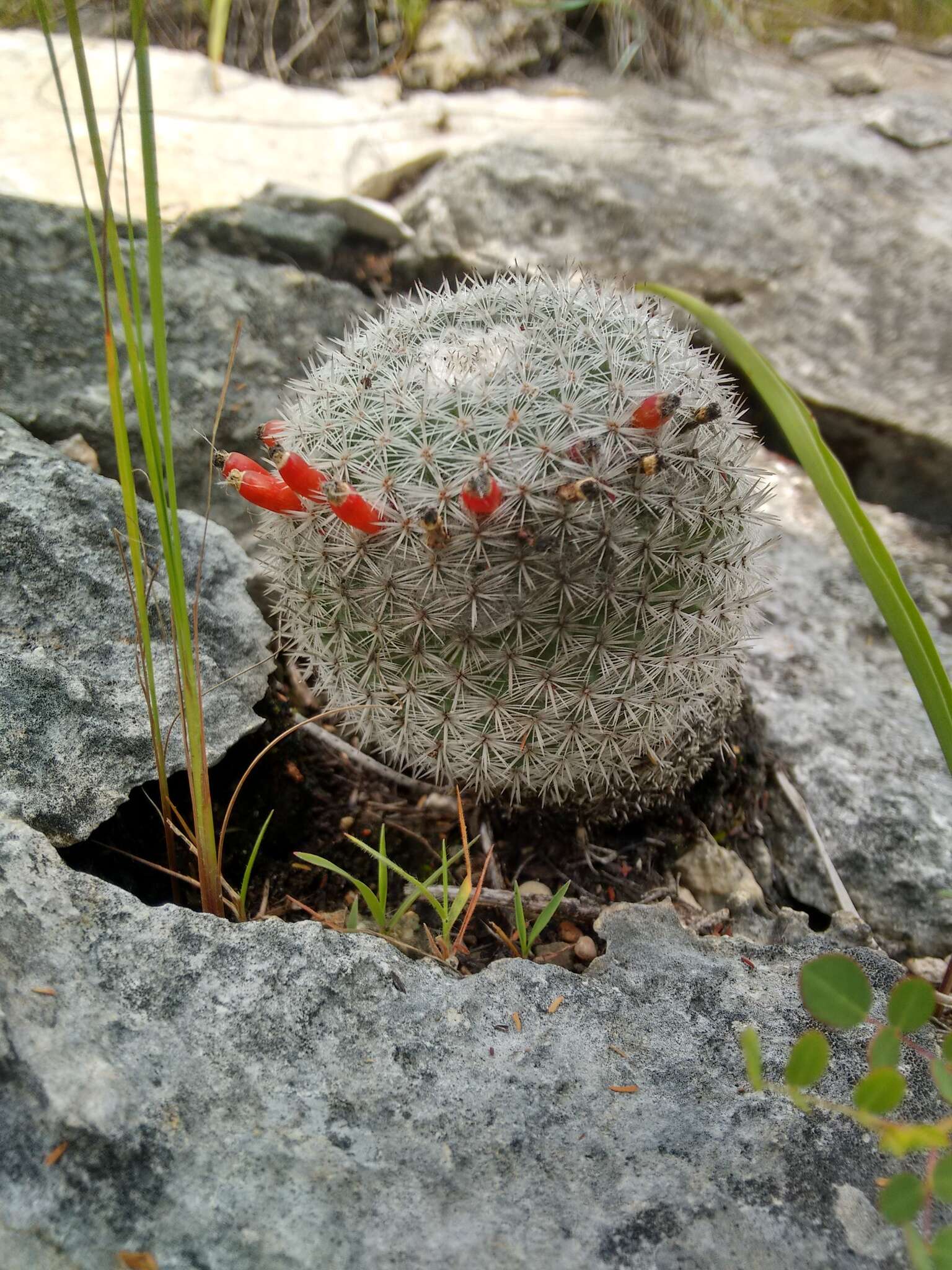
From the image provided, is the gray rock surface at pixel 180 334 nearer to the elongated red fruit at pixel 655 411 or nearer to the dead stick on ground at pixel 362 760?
the dead stick on ground at pixel 362 760

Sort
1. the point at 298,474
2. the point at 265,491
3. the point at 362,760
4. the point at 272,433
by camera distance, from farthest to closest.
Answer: the point at 362,760, the point at 272,433, the point at 265,491, the point at 298,474

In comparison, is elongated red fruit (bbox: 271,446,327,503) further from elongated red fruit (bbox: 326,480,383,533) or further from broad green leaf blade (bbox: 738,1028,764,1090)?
broad green leaf blade (bbox: 738,1028,764,1090)

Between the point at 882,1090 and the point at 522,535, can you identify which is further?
the point at 522,535

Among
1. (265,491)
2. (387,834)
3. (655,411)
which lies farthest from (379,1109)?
(655,411)

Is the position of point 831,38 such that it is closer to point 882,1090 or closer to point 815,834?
point 815,834

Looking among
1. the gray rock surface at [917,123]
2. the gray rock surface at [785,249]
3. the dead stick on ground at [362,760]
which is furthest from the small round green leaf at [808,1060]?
the gray rock surface at [917,123]
